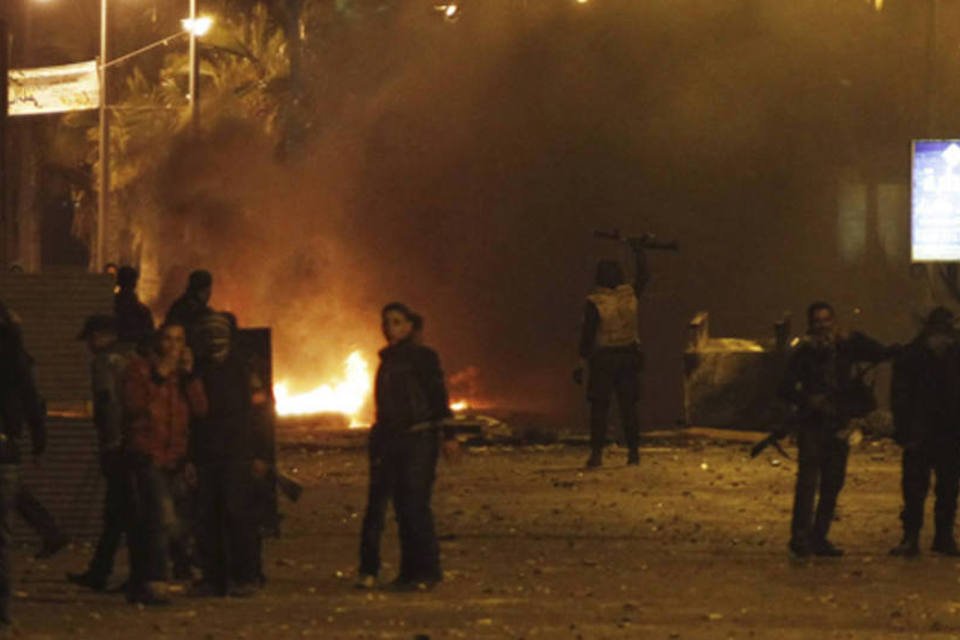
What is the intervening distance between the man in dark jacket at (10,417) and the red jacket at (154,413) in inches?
35.8

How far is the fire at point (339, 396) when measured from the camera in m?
30.3

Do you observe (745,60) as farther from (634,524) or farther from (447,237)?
(634,524)

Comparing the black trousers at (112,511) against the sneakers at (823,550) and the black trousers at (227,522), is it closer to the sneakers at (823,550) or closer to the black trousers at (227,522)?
the black trousers at (227,522)

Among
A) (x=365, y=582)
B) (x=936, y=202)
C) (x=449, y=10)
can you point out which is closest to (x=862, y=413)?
(x=365, y=582)

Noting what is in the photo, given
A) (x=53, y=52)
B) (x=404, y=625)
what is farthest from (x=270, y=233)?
(x=404, y=625)

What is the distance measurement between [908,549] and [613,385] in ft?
20.8

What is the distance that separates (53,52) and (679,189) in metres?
17.0

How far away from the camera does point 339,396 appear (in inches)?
1235

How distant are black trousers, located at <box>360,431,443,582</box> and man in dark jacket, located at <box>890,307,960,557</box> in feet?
10.6

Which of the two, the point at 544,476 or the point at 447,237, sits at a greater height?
the point at 447,237

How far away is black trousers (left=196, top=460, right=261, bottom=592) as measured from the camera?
1249cm

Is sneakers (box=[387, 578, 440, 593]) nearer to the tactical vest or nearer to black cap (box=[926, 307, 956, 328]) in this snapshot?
black cap (box=[926, 307, 956, 328])

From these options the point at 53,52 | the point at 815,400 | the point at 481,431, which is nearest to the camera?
the point at 815,400

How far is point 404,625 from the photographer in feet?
37.6
